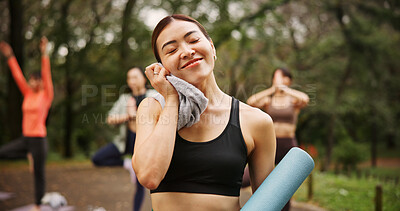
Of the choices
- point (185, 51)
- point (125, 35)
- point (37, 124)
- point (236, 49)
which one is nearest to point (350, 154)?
point (236, 49)

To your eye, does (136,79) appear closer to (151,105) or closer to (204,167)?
(151,105)

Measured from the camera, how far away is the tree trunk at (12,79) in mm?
12297

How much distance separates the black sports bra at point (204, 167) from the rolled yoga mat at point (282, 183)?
14 cm

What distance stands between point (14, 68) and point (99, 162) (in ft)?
7.00

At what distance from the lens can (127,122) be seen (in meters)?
4.45

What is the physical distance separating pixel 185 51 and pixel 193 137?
324 millimetres

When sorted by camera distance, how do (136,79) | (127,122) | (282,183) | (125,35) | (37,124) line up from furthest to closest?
(125,35)
(37,124)
(127,122)
(136,79)
(282,183)

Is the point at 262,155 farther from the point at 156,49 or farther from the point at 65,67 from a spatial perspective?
the point at 65,67

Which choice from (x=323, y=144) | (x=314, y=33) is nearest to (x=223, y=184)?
(x=314, y=33)

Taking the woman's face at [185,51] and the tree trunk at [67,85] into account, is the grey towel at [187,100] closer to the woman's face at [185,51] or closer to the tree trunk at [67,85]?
the woman's face at [185,51]

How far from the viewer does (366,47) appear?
504 inches

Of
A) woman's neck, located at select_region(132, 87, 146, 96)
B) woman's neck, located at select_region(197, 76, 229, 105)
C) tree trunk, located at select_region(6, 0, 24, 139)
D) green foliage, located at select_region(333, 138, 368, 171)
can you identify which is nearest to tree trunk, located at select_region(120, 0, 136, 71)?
tree trunk, located at select_region(6, 0, 24, 139)

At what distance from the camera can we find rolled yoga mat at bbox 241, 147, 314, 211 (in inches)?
47.6

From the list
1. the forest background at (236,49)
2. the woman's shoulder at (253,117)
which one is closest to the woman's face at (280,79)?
the woman's shoulder at (253,117)
